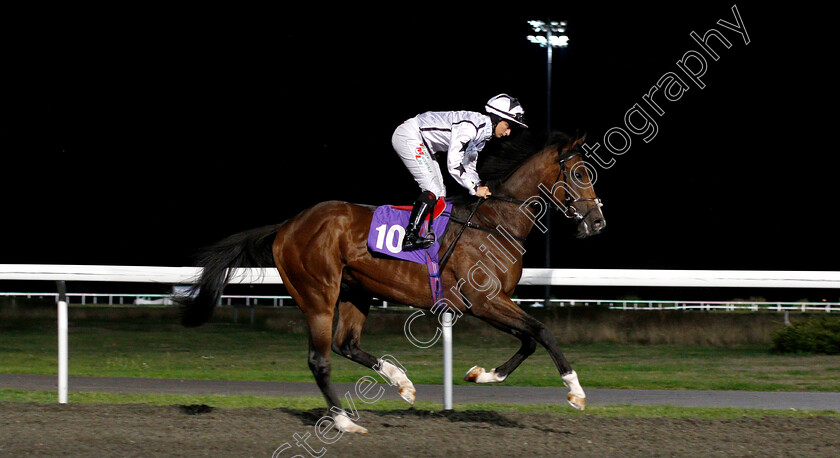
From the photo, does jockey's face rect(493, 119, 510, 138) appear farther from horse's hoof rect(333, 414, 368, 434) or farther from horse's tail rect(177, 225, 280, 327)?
horse's hoof rect(333, 414, 368, 434)

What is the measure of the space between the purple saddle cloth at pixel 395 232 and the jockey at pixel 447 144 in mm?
47

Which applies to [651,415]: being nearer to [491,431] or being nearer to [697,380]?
[491,431]

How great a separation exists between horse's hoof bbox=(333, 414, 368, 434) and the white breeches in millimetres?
1530

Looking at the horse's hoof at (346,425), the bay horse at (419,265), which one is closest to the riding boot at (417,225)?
the bay horse at (419,265)

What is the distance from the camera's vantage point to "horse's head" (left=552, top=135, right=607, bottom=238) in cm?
563

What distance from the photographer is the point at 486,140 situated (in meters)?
5.91

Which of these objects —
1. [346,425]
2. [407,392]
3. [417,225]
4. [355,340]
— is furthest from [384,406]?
[417,225]

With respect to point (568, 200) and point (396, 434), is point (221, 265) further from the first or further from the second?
point (568, 200)

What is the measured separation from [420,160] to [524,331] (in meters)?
1.32

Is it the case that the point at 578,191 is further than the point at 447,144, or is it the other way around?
the point at 447,144

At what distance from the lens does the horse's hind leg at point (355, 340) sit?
583 centimetres

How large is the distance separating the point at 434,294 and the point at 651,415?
1885 mm

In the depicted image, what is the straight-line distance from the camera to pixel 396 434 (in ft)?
17.3

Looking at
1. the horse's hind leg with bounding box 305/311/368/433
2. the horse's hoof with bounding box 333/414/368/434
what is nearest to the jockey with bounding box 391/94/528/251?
the horse's hind leg with bounding box 305/311/368/433
